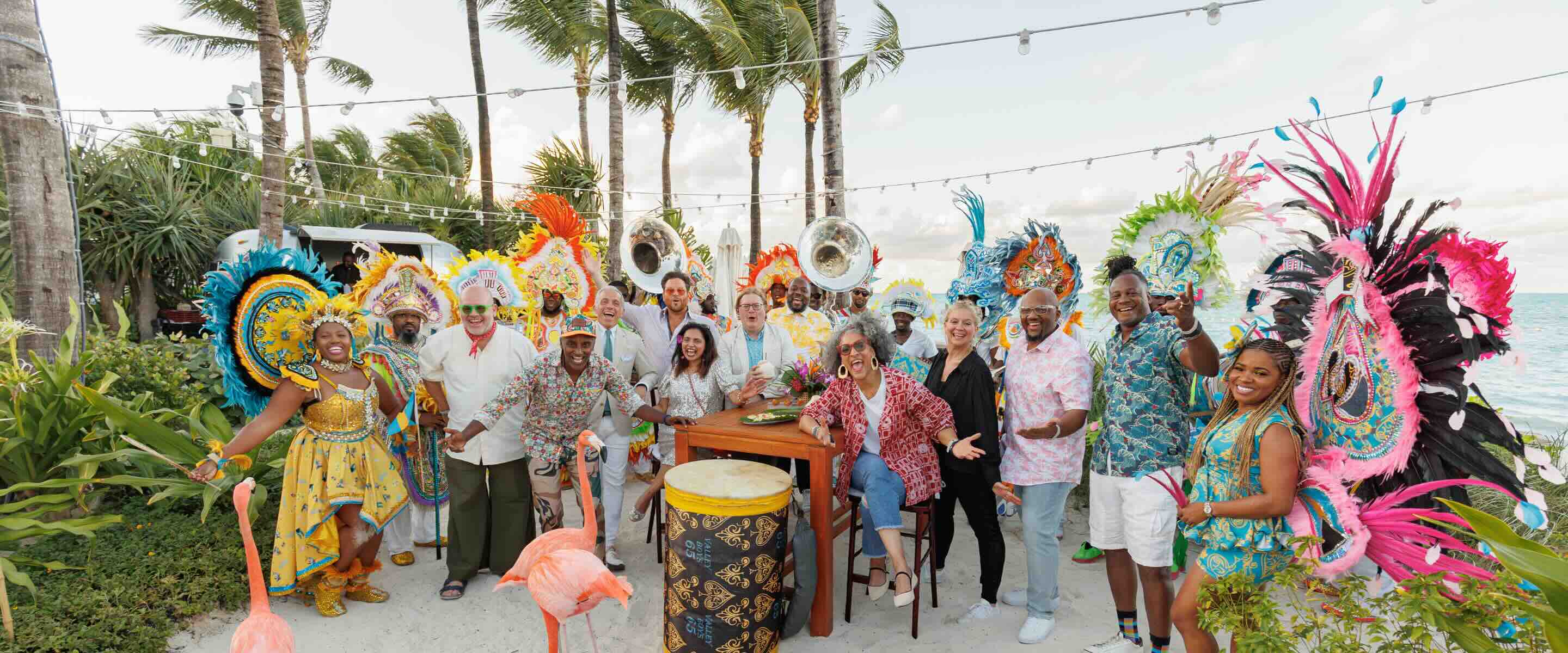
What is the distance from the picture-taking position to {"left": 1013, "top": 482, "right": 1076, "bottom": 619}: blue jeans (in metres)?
3.64

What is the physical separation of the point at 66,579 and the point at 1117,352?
5680mm

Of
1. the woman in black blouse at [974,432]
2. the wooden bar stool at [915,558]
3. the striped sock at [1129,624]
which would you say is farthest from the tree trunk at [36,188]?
the striped sock at [1129,624]

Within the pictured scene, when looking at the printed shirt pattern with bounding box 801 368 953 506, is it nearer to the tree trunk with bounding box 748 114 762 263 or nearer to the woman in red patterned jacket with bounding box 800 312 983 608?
the woman in red patterned jacket with bounding box 800 312 983 608

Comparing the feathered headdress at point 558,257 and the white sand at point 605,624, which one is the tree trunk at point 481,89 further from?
the white sand at point 605,624

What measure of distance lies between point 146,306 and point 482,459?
12710mm

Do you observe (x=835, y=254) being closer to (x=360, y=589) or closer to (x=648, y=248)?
(x=648, y=248)

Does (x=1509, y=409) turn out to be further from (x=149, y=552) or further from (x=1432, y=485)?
(x=149, y=552)

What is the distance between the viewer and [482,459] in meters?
4.18

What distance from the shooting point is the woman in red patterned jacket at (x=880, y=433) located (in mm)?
3760

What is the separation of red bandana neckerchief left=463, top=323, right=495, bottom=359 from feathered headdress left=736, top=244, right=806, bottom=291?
421cm

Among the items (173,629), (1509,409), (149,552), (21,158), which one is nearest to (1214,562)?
(173,629)

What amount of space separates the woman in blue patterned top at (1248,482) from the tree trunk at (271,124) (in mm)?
9108

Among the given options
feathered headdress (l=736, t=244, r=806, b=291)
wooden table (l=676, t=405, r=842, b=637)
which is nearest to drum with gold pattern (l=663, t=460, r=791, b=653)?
wooden table (l=676, t=405, r=842, b=637)

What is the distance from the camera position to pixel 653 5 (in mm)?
15898
